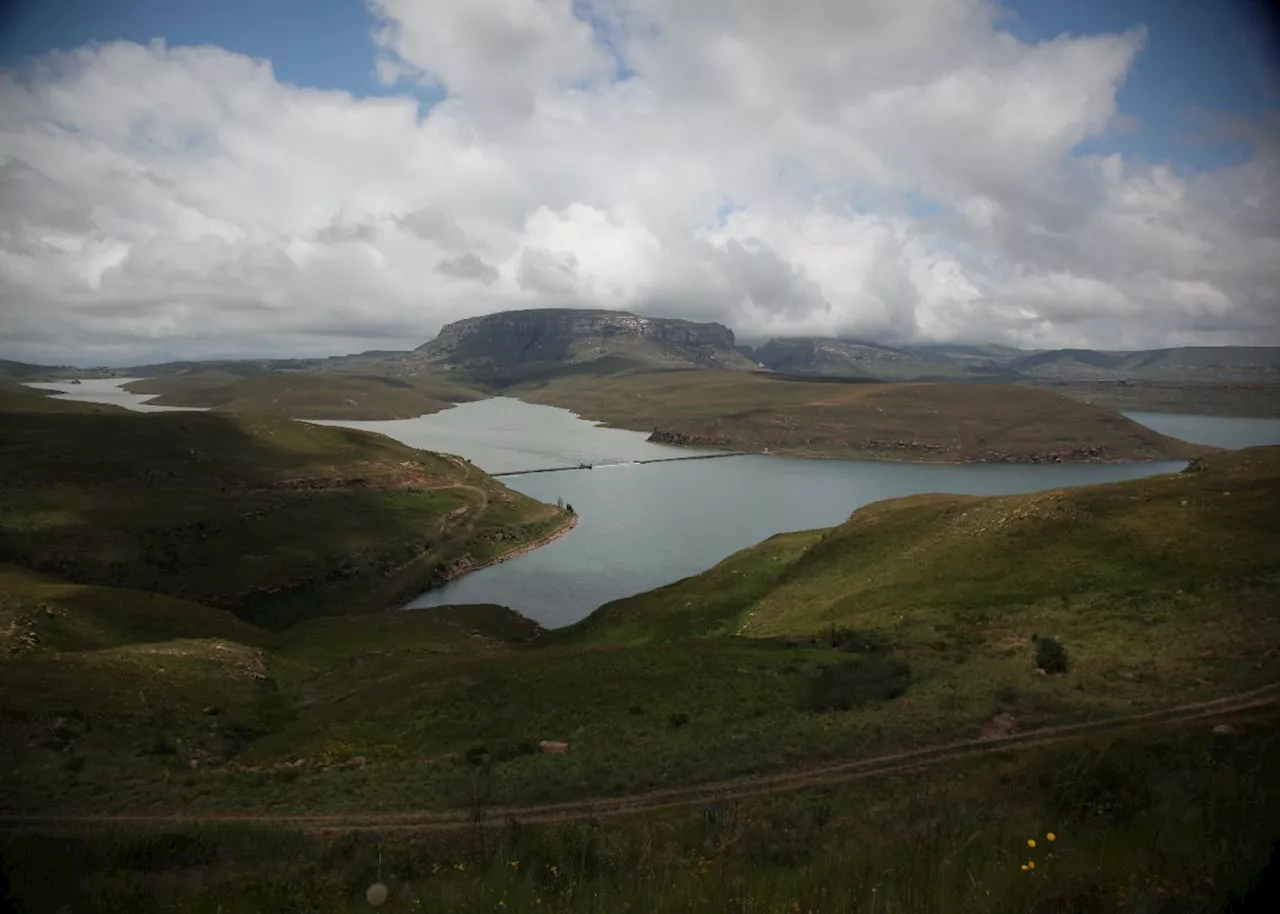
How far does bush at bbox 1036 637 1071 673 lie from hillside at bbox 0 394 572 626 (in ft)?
265

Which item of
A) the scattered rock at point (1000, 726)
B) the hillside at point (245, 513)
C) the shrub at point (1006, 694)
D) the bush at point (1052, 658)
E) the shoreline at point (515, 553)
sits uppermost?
the bush at point (1052, 658)

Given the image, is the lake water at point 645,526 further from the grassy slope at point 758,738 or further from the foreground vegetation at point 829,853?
the foreground vegetation at point 829,853

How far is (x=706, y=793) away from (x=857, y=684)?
11.6 m

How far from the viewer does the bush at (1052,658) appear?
2733cm

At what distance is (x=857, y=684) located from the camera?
93.9 feet

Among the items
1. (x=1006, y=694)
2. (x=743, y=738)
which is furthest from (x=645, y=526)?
(x=743, y=738)

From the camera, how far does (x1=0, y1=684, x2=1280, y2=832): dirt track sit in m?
19.0

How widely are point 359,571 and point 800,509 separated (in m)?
94.3

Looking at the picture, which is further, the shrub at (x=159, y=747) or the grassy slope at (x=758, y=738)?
the shrub at (x=159, y=747)

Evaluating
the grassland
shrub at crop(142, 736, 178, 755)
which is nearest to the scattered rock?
the grassland

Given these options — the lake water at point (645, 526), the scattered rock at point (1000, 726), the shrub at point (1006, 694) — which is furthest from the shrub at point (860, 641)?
the lake water at point (645, 526)

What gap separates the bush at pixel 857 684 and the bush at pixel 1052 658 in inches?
206

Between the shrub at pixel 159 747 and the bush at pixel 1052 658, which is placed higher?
the bush at pixel 1052 658

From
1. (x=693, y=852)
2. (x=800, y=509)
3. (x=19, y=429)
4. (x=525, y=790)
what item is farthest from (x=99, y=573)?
(x=800, y=509)
